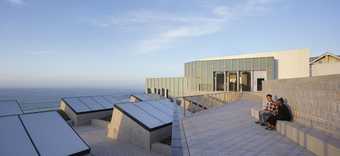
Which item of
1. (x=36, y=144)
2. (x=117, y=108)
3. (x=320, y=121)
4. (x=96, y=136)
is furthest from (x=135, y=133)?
(x=320, y=121)

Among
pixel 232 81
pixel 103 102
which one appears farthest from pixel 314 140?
pixel 232 81

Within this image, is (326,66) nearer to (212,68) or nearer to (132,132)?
(212,68)

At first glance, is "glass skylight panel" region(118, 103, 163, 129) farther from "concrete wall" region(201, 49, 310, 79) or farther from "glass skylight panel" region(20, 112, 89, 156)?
"concrete wall" region(201, 49, 310, 79)

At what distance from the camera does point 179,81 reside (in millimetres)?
31750

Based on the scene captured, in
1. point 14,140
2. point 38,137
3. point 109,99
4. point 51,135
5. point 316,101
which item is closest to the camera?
point 316,101

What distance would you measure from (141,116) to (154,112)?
132 centimetres

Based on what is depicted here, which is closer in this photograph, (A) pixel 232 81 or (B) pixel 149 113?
(B) pixel 149 113

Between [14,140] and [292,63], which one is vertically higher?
[292,63]

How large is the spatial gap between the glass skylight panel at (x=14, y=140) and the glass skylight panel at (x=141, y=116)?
4569 mm

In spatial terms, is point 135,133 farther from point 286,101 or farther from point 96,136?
point 286,101

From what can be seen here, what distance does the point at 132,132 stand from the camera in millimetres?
10078

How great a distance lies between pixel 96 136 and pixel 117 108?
1965 millimetres

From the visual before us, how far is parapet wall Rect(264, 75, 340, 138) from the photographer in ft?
15.7

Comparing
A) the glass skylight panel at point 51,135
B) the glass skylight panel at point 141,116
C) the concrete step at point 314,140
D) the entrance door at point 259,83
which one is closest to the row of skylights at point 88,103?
the glass skylight panel at point 141,116
